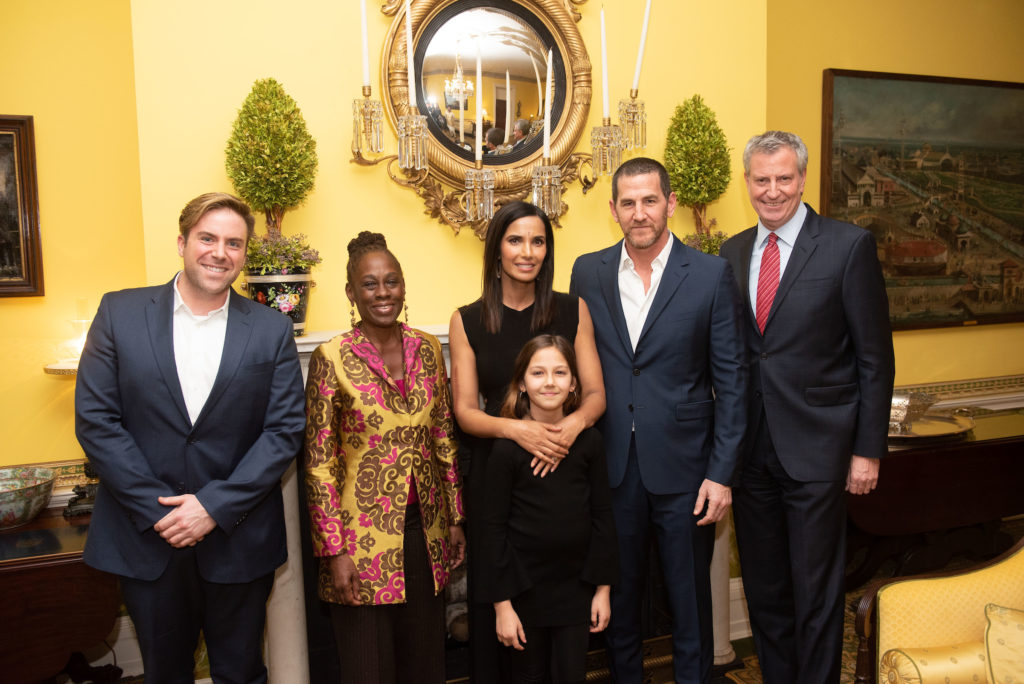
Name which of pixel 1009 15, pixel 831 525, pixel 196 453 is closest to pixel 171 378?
pixel 196 453

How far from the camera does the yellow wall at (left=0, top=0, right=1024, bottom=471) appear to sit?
240cm

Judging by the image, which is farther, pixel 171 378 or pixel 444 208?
pixel 444 208

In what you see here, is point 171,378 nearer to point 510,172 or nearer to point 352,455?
point 352,455

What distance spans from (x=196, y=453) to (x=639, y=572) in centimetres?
128

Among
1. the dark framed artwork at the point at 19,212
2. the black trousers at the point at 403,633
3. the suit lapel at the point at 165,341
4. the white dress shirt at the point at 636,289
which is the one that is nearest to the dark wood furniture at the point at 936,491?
the white dress shirt at the point at 636,289

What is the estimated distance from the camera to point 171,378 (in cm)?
176

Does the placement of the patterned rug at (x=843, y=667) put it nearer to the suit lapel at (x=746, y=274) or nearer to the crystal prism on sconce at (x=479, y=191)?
the suit lapel at (x=746, y=274)

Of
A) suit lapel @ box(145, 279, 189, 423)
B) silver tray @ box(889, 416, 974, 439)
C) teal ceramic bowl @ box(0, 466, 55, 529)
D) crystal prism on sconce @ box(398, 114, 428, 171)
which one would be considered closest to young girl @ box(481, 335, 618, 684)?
suit lapel @ box(145, 279, 189, 423)

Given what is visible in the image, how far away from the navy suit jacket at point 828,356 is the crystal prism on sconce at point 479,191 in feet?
3.47

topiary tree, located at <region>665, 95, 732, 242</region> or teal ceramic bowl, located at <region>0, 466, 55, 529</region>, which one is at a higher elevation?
topiary tree, located at <region>665, 95, 732, 242</region>

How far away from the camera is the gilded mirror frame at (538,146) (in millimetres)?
2656

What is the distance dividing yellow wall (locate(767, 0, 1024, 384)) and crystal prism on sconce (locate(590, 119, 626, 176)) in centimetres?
164

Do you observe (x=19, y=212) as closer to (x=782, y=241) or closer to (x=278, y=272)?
(x=278, y=272)

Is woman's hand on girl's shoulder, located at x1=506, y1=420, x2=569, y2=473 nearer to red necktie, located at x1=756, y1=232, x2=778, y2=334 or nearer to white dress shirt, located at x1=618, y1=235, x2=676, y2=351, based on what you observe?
white dress shirt, located at x1=618, y1=235, x2=676, y2=351
